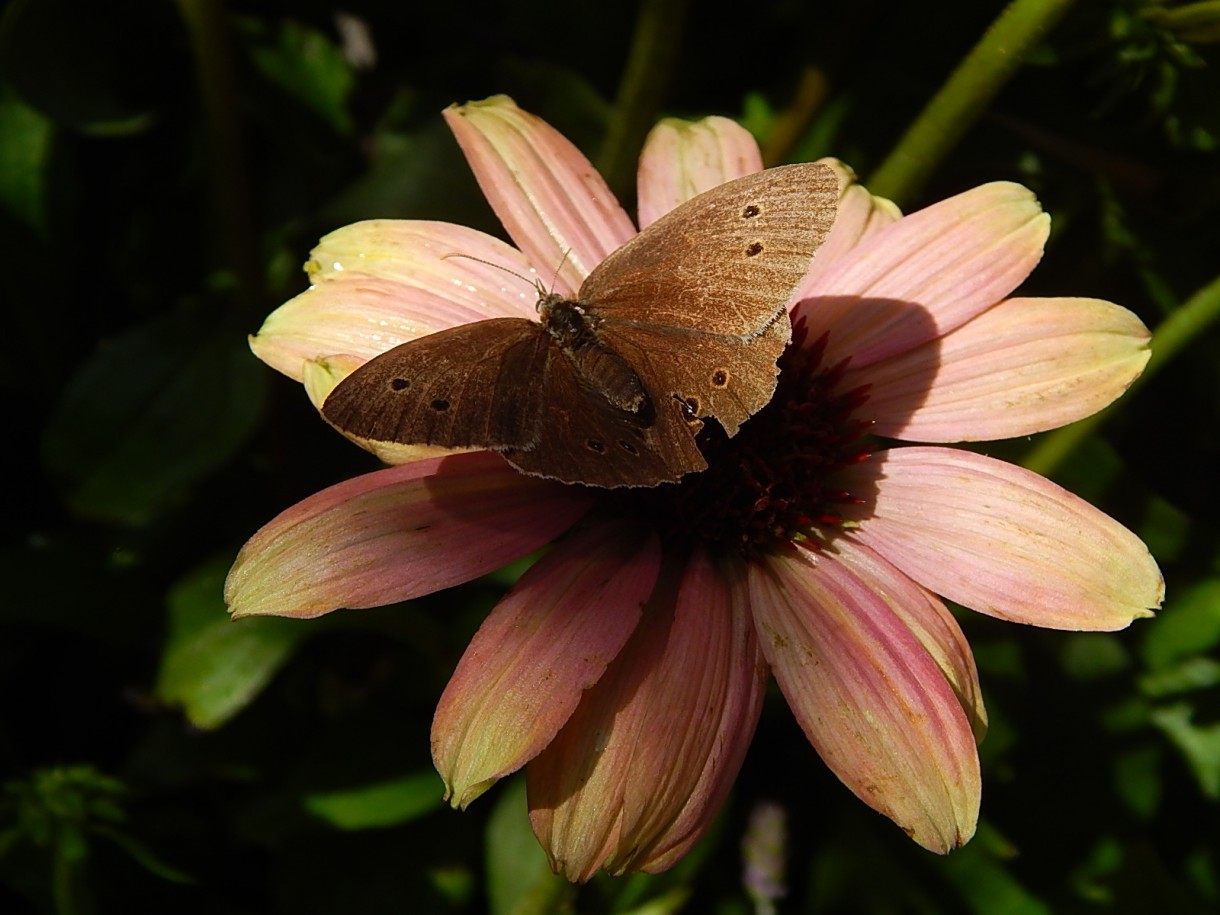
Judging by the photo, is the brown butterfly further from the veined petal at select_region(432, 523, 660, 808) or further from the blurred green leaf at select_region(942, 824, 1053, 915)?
the blurred green leaf at select_region(942, 824, 1053, 915)

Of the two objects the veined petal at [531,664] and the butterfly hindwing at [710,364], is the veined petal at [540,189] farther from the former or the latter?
the veined petal at [531,664]

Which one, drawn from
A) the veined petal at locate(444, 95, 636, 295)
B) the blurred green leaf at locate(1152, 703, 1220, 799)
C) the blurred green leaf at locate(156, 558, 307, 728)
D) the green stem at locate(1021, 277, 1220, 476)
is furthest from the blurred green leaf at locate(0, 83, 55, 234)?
the blurred green leaf at locate(1152, 703, 1220, 799)

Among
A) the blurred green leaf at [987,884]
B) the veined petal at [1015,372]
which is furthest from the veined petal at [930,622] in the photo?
the blurred green leaf at [987,884]

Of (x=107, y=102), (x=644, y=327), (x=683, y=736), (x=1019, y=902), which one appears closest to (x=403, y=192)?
(x=107, y=102)

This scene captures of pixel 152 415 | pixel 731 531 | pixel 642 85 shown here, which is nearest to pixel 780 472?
pixel 731 531

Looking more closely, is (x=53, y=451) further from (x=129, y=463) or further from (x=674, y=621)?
(x=674, y=621)
